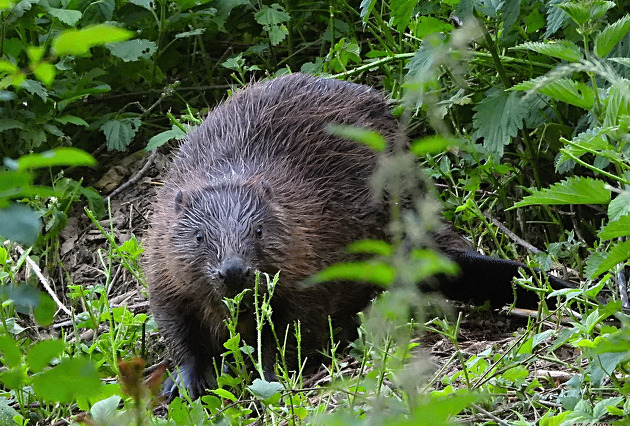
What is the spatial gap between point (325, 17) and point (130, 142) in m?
1.43

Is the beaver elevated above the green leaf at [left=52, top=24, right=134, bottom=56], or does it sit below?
below

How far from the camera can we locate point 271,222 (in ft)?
12.9

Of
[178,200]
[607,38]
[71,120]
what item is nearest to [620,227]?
[607,38]

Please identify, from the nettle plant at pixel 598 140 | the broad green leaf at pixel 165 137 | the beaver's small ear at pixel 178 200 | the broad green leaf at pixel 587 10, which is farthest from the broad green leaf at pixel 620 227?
the broad green leaf at pixel 165 137

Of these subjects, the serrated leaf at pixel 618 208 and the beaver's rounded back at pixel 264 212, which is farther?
the beaver's rounded back at pixel 264 212

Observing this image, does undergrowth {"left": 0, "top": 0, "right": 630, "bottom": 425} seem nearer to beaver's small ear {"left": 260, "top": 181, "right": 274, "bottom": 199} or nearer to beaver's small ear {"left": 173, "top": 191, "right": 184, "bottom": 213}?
beaver's small ear {"left": 173, "top": 191, "right": 184, "bottom": 213}

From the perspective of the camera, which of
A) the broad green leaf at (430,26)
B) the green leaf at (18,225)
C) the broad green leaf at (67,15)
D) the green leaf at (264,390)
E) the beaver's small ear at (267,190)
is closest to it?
the green leaf at (18,225)

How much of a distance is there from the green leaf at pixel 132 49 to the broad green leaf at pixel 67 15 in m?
0.32

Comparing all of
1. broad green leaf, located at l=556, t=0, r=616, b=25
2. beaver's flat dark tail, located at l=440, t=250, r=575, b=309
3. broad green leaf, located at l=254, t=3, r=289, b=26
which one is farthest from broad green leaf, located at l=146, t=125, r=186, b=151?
broad green leaf, located at l=556, t=0, r=616, b=25

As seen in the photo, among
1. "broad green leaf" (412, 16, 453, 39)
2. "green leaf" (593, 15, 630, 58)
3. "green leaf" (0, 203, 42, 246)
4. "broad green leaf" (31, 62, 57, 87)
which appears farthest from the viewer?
"broad green leaf" (412, 16, 453, 39)

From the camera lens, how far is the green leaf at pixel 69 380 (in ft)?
4.33

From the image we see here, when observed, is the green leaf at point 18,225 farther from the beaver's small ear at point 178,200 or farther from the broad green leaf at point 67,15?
the broad green leaf at point 67,15

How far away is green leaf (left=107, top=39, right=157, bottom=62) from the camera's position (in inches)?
214

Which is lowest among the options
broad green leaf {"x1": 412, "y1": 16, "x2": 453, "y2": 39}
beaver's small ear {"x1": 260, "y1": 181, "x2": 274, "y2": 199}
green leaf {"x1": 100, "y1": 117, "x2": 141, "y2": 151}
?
green leaf {"x1": 100, "y1": 117, "x2": 141, "y2": 151}
